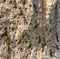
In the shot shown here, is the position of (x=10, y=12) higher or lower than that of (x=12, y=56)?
higher

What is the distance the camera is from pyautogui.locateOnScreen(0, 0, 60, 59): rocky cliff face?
6.76 ft

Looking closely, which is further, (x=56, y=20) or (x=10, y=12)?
(x=56, y=20)

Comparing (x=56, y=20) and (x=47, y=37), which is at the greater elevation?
(x=56, y=20)

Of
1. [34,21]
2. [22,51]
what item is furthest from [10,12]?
[22,51]

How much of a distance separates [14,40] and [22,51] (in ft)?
0.40

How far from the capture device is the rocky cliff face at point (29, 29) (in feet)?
6.76

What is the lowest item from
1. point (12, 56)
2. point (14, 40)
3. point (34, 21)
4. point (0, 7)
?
point (12, 56)

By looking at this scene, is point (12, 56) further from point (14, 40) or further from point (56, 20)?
point (56, 20)

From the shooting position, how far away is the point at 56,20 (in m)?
2.21

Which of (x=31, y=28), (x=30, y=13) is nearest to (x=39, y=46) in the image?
(x=31, y=28)

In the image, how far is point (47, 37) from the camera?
2.17 m

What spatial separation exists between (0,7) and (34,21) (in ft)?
1.10

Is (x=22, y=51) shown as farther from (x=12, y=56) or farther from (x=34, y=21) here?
(x=34, y=21)

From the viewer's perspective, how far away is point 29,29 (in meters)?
2.11
